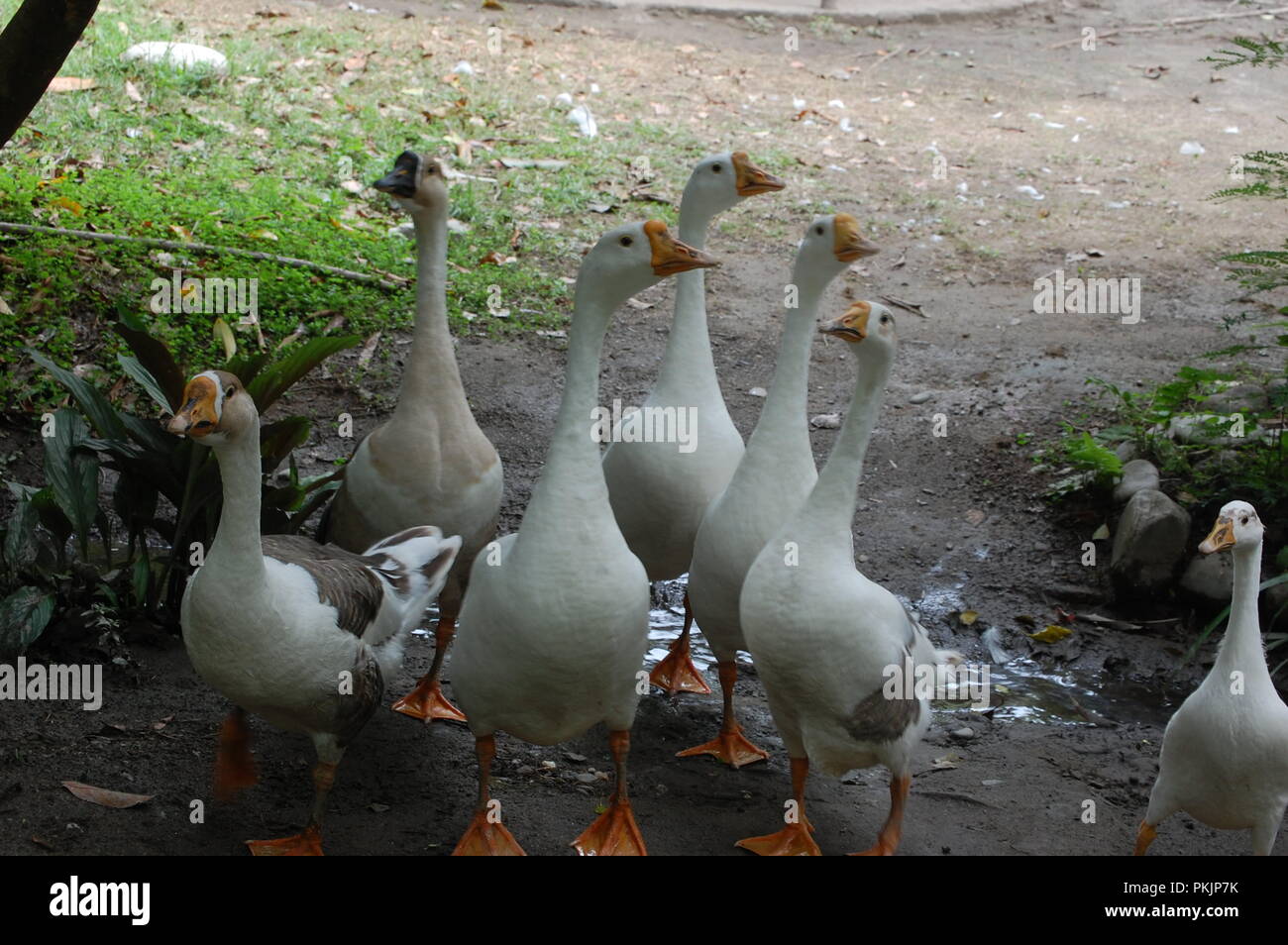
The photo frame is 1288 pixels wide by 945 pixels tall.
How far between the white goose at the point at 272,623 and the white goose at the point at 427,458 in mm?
399

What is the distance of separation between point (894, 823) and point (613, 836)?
84 cm

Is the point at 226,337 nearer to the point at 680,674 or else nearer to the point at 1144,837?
the point at 680,674

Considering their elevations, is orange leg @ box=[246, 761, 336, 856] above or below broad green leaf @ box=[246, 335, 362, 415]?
below

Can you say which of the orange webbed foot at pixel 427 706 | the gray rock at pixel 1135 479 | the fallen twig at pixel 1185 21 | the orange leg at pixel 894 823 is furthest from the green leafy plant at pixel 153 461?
the fallen twig at pixel 1185 21

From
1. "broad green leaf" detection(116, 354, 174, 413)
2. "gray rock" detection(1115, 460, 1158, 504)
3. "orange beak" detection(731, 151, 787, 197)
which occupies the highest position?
"orange beak" detection(731, 151, 787, 197)

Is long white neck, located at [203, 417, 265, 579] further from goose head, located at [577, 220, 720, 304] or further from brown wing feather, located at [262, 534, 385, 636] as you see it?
goose head, located at [577, 220, 720, 304]

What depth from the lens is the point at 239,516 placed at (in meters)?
3.58

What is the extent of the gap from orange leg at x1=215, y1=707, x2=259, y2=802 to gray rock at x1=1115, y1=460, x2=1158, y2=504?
3951 millimetres

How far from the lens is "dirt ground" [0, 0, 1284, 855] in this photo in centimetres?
421

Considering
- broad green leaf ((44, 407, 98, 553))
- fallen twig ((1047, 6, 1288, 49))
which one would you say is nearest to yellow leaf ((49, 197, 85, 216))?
broad green leaf ((44, 407, 98, 553))

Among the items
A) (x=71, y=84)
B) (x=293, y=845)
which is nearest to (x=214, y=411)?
(x=293, y=845)

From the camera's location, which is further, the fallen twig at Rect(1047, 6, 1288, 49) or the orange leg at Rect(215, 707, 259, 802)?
the fallen twig at Rect(1047, 6, 1288, 49)

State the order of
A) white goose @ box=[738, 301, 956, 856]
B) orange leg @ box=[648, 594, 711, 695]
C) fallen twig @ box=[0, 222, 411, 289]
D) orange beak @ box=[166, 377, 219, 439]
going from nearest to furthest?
orange beak @ box=[166, 377, 219, 439]
white goose @ box=[738, 301, 956, 856]
orange leg @ box=[648, 594, 711, 695]
fallen twig @ box=[0, 222, 411, 289]

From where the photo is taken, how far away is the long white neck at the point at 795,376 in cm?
428
